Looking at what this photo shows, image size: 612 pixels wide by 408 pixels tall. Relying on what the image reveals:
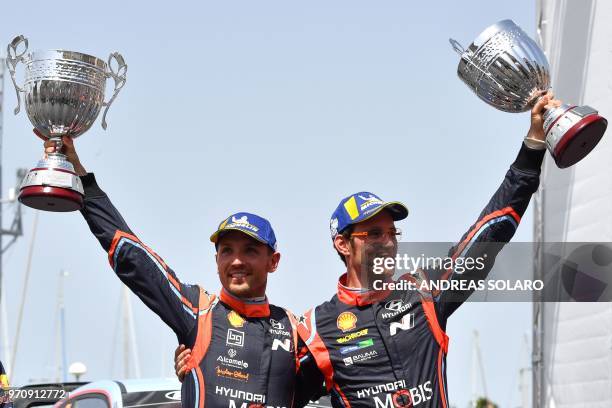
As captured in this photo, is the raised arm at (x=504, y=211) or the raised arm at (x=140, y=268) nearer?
the raised arm at (x=504, y=211)

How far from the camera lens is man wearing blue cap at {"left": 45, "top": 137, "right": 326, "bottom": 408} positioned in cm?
501

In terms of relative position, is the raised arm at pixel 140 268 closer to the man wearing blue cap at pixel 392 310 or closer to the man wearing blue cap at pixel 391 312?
the man wearing blue cap at pixel 391 312

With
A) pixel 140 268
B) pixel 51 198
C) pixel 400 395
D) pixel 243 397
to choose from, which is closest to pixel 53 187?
pixel 51 198

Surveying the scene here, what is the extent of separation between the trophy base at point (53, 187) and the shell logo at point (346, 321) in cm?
135

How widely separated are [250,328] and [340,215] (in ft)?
2.29

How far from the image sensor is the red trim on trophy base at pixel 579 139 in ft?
15.1

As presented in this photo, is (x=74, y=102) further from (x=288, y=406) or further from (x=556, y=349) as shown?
(x=556, y=349)

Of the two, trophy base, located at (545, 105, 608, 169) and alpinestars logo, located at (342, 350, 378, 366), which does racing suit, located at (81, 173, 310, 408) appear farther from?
trophy base, located at (545, 105, 608, 169)

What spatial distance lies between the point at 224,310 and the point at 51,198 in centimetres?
98

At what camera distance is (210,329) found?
5.11 metres

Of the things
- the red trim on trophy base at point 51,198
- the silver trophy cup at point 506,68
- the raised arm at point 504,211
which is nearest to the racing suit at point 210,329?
the red trim on trophy base at point 51,198

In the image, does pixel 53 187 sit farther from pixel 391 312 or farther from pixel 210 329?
pixel 391 312

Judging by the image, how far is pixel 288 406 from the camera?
510cm

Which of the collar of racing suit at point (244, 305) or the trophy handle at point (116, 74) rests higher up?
the trophy handle at point (116, 74)
